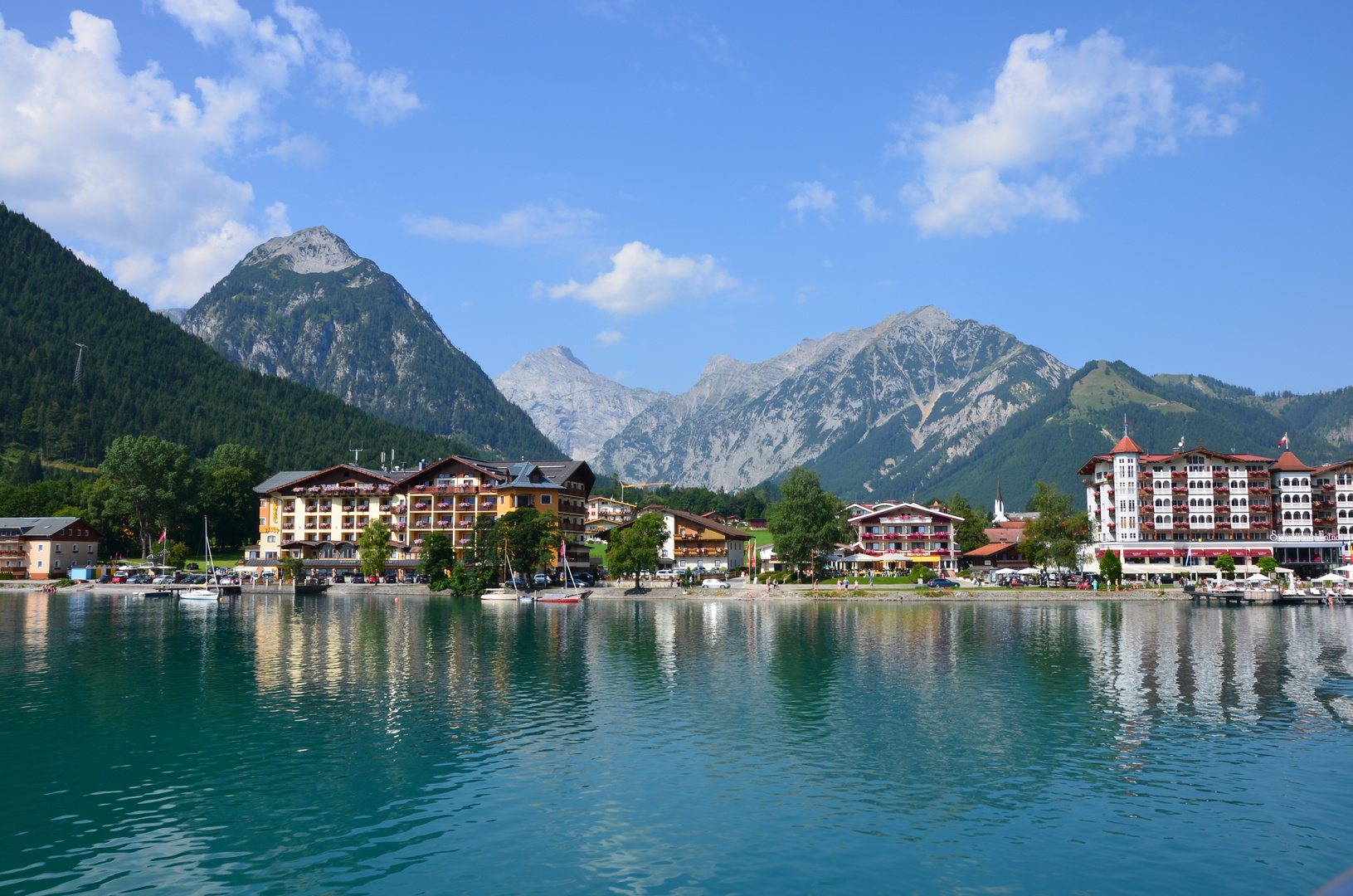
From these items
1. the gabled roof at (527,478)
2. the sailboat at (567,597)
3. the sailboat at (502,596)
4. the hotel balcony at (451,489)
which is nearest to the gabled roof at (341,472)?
the hotel balcony at (451,489)

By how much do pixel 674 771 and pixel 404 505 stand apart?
14676 centimetres

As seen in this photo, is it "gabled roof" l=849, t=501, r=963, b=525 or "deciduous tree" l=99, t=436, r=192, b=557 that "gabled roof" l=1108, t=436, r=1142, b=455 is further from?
"deciduous tree" l=99, t=436, r=192, b=557

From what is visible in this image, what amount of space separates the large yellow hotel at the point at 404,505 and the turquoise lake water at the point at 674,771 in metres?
97.6

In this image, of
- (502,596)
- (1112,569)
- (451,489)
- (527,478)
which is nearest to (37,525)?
(451,489)

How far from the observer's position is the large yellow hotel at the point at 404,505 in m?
163

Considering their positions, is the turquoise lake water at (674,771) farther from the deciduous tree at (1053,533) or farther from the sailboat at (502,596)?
the deciduous tree at (1053,533)

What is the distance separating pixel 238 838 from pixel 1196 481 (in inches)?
6793

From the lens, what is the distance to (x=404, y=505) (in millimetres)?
169125

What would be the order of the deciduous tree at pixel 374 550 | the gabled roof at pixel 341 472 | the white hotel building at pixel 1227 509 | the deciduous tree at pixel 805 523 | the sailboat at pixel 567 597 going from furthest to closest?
1. the gabled roof at pixel 341 472
2. the white hotel building at pixel 1227 509
3. the deciduous tree at pixel 374 550
4. the deciduous tree at pixel 805 523
5. the sailboat at pixel 567 597

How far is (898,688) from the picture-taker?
157ft

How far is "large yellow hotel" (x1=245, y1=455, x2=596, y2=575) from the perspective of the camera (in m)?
163

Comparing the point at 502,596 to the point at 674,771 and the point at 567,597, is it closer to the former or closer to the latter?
the point at 567,597

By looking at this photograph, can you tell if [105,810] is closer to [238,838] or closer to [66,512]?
[238,838]

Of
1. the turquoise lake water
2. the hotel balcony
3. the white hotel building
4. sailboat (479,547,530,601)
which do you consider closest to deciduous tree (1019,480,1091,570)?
the white hotel building
